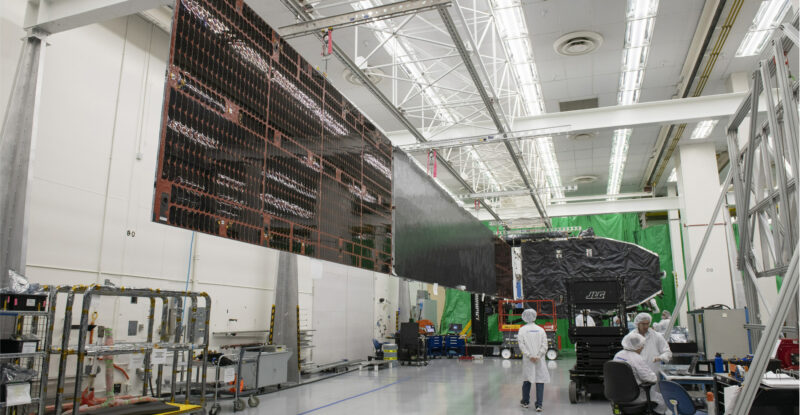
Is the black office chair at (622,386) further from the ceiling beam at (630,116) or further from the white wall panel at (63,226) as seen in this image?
the white wall panel at (63,226)

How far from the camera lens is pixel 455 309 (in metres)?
24.1

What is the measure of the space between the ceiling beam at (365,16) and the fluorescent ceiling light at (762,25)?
759cm

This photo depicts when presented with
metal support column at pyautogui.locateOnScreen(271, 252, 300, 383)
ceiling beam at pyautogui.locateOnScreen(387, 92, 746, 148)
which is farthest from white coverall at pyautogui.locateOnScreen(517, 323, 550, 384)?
metal support column at pyautogui.locateOnScreen(271, 252, 300, 383)

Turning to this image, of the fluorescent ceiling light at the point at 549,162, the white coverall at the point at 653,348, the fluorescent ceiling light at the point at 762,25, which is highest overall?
the fluorescent ceiling light at the point at 762,25

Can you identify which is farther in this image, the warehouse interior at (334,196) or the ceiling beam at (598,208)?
the ceiling beam at (598,208)

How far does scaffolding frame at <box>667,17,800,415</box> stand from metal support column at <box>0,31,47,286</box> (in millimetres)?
7661

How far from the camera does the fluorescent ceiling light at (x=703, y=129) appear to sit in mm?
15195

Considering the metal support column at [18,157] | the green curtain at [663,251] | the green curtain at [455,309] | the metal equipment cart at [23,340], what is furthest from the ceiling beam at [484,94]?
Result: the green curtain at [663,251]

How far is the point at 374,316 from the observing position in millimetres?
18250

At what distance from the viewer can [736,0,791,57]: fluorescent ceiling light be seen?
10.2m

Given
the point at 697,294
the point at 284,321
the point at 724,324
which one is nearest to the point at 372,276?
the point at 284,321

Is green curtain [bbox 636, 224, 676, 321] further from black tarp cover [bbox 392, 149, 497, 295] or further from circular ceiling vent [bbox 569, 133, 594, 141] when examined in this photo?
black tarp cover [bbox 392, 149, 497, 295]

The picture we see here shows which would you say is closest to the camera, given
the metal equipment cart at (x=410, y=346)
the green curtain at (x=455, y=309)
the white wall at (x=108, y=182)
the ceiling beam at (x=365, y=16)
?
the ceiling beam at (x=365, y=16)

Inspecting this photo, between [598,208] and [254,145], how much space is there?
2064 cm
